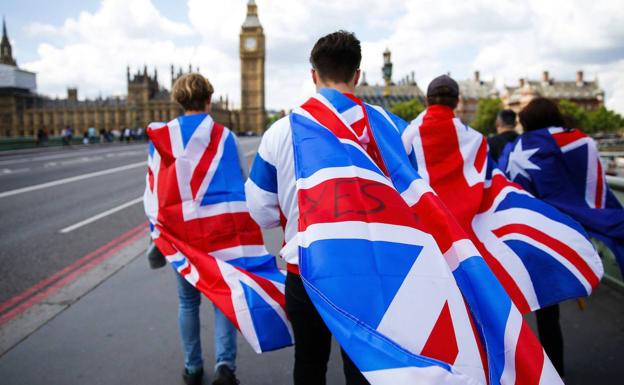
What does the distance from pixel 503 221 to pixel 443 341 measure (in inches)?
60.2

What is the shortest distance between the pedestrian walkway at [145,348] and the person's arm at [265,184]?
1.53 m

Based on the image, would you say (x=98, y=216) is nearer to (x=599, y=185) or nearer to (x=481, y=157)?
(x=481, y=157)

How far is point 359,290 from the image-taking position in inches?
63.3

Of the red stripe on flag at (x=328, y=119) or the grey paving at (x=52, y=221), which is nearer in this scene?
the red stripe on flag at (x=328, y=119)

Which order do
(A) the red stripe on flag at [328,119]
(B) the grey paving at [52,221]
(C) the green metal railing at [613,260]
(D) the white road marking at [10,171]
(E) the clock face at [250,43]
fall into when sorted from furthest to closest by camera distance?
(E) the clock face at [250,43] < (D) the white road marking at [10,171] < (B) the grey paving at [52,221] < (C) the green metal railing at [613,260] < (A) the red stripe on flag at [328,119]

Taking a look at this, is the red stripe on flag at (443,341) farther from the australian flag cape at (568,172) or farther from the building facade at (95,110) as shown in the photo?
the building facade at (95,110)

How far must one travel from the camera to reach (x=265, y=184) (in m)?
2.08

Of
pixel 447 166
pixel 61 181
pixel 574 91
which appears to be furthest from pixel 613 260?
pixel 574 91

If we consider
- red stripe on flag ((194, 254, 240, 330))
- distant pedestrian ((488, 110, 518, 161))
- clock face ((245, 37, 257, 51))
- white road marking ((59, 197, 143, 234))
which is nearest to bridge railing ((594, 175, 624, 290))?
distant pedestrian ((488, 110, 518, 161))

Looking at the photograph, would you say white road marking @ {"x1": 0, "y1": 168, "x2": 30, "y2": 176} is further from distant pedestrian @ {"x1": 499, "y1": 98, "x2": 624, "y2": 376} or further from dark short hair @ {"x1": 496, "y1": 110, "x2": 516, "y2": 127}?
distant pedestrian @ {"x1": 499, "y1": 98, "x2": 624, "y2": 376}

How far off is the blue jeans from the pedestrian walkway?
22cm

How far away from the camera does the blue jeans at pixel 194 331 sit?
3021 mm

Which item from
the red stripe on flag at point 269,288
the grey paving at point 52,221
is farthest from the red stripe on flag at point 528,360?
the grey paving at point 52,221

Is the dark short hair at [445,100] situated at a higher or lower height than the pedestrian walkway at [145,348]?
higher
